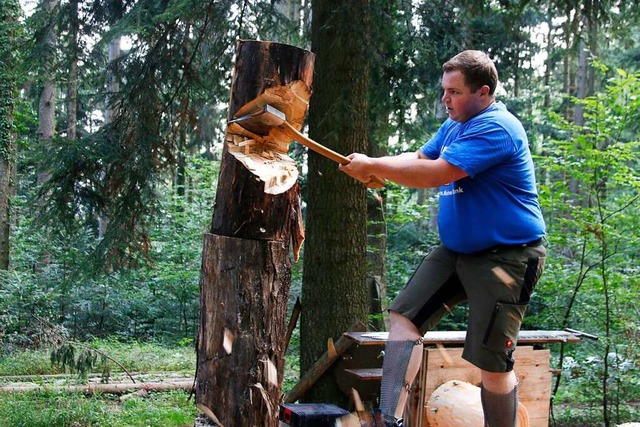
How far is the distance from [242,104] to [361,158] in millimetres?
669

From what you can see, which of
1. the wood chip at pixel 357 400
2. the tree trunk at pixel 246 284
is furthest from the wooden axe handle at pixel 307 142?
the wood chip at pixel 357 400

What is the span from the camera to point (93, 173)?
6832mm

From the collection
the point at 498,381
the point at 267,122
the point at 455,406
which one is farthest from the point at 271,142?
the point at 455,406

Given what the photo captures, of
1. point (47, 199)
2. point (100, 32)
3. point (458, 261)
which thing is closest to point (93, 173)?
point (47, 199)

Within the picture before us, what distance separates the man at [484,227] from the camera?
316cm

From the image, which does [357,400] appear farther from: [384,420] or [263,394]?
[263,394]

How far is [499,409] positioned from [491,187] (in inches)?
45.1

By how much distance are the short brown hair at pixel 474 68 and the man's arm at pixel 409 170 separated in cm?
47

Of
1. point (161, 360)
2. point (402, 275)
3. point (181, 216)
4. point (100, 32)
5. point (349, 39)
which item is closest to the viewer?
point (349, 39)

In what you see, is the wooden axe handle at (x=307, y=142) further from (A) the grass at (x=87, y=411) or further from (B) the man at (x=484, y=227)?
(A) the grass at (x=87, y=411)

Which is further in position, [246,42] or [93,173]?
[93,173]

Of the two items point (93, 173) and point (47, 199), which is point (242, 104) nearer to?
point (93, 173)

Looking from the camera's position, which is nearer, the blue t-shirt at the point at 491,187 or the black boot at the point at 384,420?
the blue t-shirt at the point at 491,187

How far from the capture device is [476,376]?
443cm
